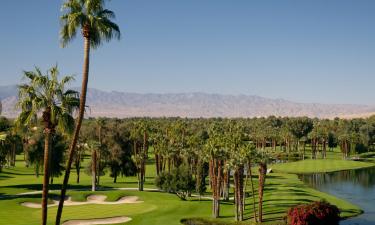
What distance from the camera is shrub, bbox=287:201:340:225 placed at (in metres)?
53.2

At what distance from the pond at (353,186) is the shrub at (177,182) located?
2600 centimetres

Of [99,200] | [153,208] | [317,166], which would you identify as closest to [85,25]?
[153,208]

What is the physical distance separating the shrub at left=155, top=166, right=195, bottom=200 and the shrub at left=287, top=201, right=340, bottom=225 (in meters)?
26.6

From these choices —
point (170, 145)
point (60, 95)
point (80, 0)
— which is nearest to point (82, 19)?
point (80, 0)

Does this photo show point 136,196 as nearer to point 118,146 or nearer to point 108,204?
point 108,204

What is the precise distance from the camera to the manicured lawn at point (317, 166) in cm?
13575

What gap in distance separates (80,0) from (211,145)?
4210 cm

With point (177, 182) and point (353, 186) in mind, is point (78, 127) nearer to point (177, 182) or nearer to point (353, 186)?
point (177, 182)

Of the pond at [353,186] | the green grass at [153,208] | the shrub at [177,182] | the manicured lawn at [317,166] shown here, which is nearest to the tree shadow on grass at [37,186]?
the green grass at [153,208]

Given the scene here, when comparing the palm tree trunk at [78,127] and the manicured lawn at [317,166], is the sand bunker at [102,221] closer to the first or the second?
the palm tree trunk at [78,127]

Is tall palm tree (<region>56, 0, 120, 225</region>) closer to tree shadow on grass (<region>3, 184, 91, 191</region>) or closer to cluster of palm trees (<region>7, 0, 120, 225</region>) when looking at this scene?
cluster of palm trees (<region>7, 0, 120, 225</region>)

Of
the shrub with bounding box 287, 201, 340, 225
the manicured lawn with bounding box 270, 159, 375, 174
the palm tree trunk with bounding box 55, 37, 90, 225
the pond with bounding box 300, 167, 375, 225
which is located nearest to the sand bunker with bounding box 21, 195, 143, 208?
the shrub with bounding box 287, 201, 340, 225

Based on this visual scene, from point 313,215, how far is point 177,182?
29.8 metres

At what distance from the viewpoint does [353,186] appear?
103438 mm
